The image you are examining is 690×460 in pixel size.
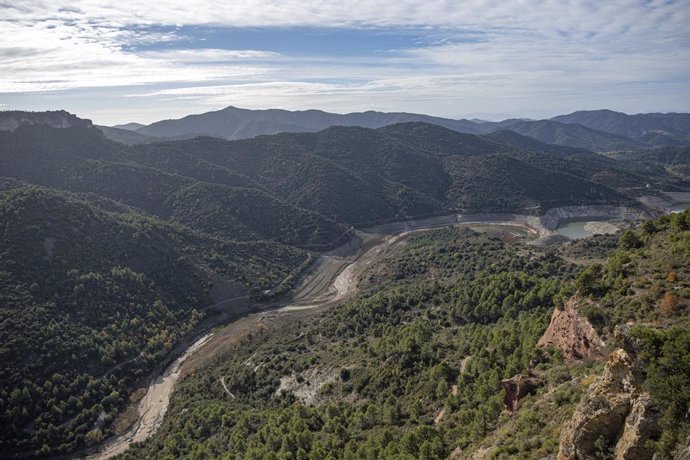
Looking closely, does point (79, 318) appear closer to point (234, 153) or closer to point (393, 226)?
point (393, 226)

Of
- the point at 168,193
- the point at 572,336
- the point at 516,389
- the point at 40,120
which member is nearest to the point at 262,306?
the point at 168,193

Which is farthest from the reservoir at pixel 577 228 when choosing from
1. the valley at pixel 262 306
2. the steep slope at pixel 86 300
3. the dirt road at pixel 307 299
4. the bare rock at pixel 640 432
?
the bare rock at pixel 640 432

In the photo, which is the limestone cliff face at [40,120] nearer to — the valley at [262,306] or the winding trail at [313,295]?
the valley at [262,306]

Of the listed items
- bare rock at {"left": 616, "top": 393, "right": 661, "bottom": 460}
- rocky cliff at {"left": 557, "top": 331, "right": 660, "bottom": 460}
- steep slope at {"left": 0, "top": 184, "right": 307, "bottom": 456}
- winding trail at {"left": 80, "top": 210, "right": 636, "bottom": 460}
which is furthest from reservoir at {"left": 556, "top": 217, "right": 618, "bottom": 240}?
bare rock at {"left": 616, "top": 393, "right": 661, "bottom": 460}

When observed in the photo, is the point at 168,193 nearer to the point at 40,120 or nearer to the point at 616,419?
the point at 40,120

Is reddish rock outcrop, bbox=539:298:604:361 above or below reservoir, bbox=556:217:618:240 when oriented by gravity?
above

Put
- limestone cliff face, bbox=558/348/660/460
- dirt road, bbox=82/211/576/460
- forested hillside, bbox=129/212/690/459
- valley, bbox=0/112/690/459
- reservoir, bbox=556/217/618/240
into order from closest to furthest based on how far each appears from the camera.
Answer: limestone cliff face, bbox=558/348/660/460, forested hillside, bbox=129/212/690/459, valley, bbox=0/112/690/459, dirt road, bbox=82/211/576/460, reservoir, bbox=556/217/618/240

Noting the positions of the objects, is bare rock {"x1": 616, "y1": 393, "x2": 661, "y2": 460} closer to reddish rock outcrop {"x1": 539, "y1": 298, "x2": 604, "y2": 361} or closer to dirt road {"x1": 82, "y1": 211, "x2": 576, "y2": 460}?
reddish rock outcrop {"x1": 539, "y1": 298, "x2": 604, "y2": 361}

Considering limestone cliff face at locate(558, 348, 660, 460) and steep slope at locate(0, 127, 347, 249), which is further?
steep slope at locate(0, 127, 347, 249)
